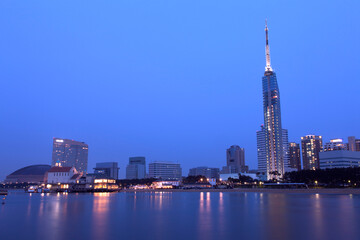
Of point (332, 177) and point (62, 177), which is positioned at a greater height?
point (332, 177)

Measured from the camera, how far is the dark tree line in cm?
14762

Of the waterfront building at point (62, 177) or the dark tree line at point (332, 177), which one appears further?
the waterfront building at point (62, 177)

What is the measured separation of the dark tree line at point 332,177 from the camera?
484 feet

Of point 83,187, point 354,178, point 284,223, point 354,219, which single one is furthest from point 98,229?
point 83,187

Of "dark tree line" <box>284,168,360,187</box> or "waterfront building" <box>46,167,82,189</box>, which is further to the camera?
"waterfront building" <box>46,167,82,189</box>

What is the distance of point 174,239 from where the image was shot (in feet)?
95.3

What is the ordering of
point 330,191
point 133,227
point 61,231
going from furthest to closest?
1. point 330,191
2. point 133,227
3. point 61,231

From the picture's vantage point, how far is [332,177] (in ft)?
501

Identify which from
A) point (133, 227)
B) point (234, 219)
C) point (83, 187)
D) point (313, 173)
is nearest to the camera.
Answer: point (133, 227)

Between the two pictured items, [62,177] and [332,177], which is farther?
[62,177]

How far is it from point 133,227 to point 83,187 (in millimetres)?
165997

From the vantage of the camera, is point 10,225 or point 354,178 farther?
point 354,178

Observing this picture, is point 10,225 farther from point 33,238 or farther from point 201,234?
point 201,234

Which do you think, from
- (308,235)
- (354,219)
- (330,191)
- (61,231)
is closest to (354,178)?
(330,191)
